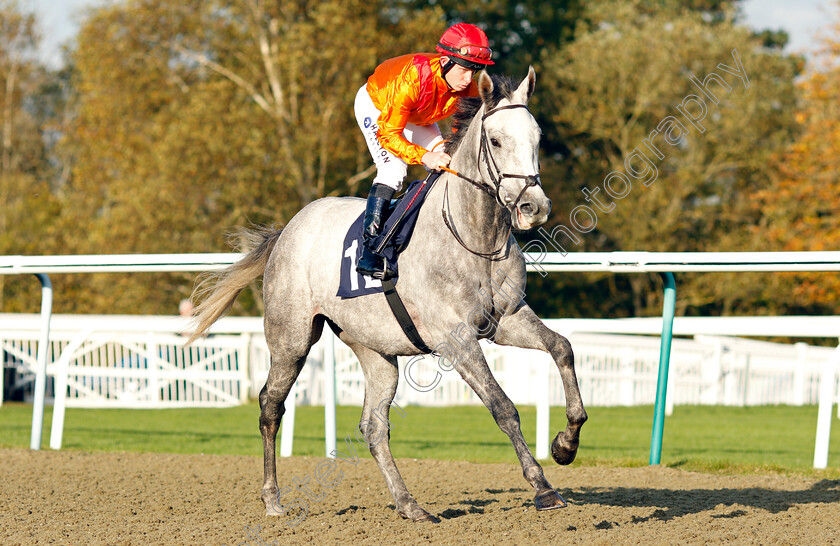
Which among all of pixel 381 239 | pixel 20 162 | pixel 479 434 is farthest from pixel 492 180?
pixel 20 162

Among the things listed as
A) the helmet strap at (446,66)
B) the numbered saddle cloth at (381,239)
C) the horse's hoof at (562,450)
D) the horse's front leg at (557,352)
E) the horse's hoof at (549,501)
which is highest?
the helmet strap at (446,66)

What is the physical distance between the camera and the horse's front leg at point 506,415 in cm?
363

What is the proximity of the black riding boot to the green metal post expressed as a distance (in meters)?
2.06

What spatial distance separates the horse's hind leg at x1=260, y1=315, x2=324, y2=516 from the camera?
15.5 ft

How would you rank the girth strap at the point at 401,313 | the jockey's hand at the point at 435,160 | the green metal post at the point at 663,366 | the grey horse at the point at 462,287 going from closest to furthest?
the grey horse at the point at 462,287 → the jockey's hand at the point at 435,160 → the girth strap at the point at 401,313 → the green metal post at the point at 663,366

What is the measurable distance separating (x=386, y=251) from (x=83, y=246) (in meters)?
19.5

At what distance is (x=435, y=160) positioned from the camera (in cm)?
404

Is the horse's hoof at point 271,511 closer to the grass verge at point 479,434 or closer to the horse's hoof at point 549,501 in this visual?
the horse's hoof at point 549,501

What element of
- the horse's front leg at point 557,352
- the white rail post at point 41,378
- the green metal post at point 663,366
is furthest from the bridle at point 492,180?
the white rail post at point 41,378

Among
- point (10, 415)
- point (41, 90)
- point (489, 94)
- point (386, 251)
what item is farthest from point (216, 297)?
point (41, 90)

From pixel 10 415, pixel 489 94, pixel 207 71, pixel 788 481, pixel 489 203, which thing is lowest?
pixel 10 415

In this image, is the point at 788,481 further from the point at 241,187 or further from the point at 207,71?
the point at 207,71

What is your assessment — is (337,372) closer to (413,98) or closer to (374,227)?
(374,227)

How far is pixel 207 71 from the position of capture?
22.8 metres
